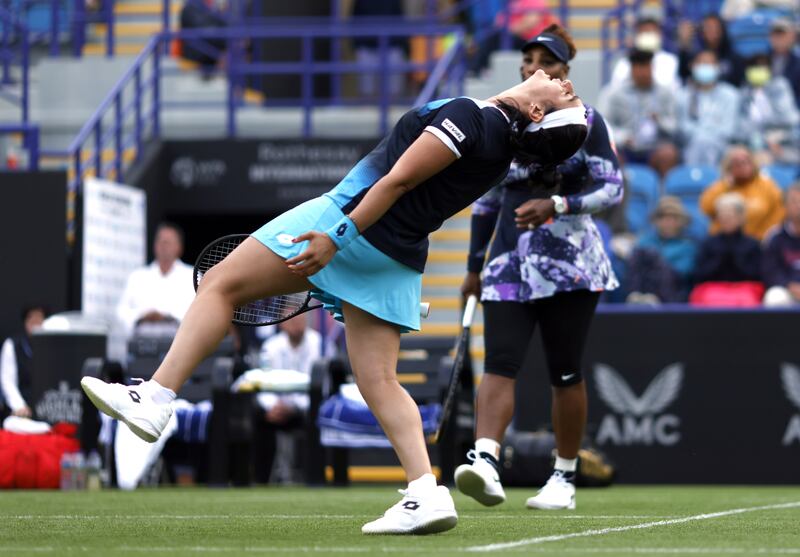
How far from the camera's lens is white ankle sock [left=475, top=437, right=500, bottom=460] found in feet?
26.3

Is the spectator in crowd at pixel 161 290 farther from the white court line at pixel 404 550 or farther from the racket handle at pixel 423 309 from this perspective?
the white court line at pixel 404 550

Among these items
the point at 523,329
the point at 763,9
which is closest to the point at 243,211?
the point at 763,9

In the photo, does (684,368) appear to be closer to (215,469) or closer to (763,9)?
(215,469)

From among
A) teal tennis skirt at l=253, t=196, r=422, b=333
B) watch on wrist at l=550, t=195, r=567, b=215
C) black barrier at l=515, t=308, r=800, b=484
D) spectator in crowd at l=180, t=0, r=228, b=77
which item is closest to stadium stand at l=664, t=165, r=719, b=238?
black barrier at l=515, t=308, r=800, b=484

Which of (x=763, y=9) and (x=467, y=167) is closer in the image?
(x=467, y=167)

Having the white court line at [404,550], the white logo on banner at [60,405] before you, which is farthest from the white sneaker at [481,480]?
the white logo on banner at [60,405]

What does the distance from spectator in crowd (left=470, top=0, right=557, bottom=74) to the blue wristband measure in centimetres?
1265

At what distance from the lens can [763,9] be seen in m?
18.7

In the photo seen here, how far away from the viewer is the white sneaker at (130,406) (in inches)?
229

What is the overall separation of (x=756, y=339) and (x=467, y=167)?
7.01 meters

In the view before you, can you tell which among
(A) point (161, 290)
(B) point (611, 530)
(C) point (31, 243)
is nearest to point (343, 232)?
(B) point (611, 530)

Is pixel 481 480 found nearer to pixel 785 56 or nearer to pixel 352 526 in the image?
pixel 352 526

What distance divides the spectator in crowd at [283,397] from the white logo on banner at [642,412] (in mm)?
2452

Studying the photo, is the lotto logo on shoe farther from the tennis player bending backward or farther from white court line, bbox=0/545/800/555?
white court line, bbox=0/545/800/555
